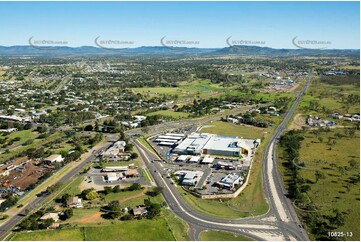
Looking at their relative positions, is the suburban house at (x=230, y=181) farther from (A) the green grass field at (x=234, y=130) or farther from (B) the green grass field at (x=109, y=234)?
(A) the green grass field at (x=234, y=130)

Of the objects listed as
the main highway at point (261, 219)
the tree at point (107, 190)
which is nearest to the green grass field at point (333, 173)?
the main highway at point (261, 219)

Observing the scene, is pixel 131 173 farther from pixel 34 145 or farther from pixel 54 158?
pixel 34 145

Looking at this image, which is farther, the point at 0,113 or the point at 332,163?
the point at 0,113

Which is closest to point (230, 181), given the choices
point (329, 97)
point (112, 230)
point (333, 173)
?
point (333, 173)

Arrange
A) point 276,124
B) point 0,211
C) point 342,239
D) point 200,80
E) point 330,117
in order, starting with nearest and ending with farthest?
point 342,239 < point 0,211 < point 276,124 < point 330,117 < point 200,80

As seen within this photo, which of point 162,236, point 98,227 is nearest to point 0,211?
point 98,227

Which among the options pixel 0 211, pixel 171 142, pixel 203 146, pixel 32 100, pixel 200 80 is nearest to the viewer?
pixel 0 211

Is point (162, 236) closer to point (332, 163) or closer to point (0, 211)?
point (0, 211)
